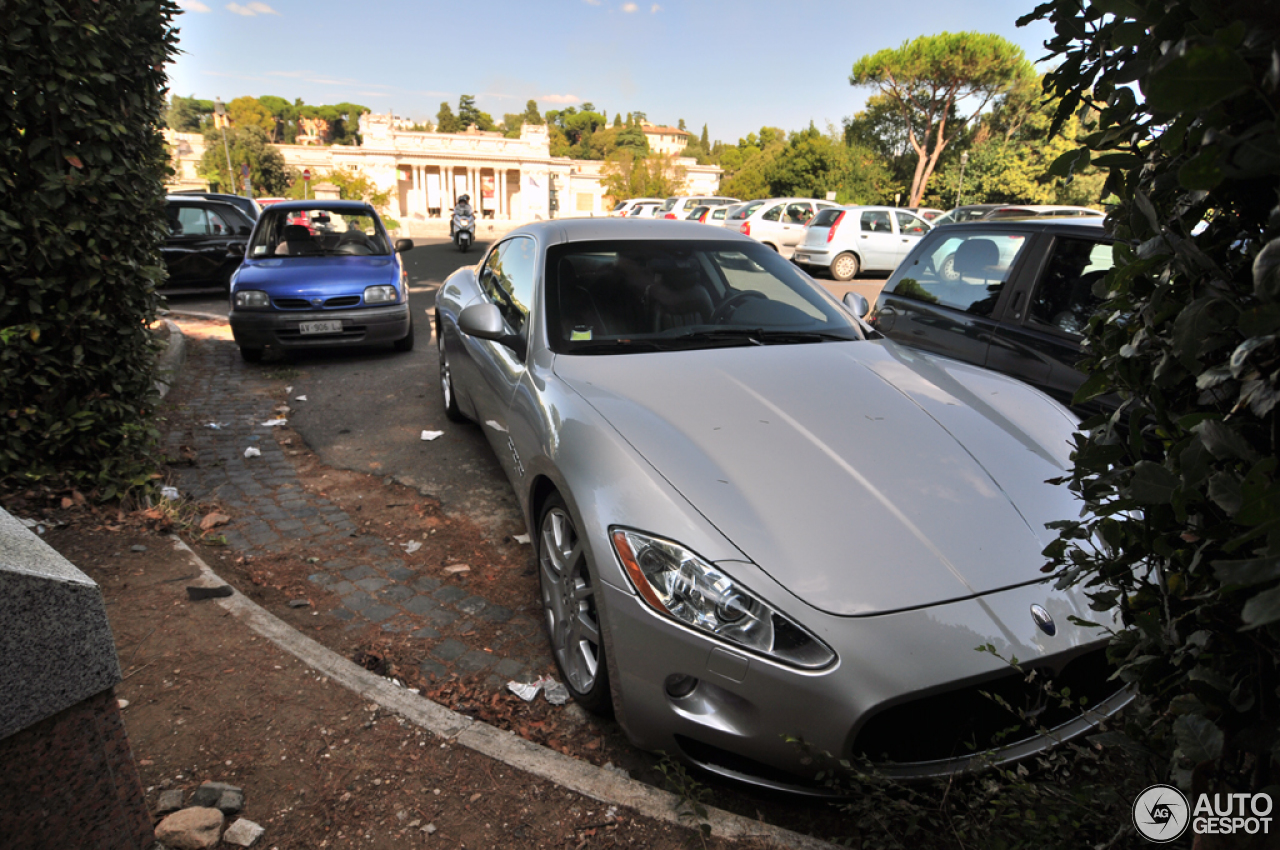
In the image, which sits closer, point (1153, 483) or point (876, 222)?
point (1153, 483)

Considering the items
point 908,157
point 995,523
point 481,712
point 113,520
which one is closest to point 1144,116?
point 995,523

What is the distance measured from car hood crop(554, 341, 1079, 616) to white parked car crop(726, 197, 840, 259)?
1607 centimetres

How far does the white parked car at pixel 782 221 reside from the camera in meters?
18.9

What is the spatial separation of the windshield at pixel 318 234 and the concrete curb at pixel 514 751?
21.7 feet

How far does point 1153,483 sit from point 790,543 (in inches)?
42.4

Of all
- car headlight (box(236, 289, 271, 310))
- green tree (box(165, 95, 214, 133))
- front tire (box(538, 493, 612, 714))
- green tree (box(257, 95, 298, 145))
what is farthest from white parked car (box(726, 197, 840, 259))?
green tree (box(257, 95, 298, 145))

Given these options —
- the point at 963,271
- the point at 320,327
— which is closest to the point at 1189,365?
the point at 963,271

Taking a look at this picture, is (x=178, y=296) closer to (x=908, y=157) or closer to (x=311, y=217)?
(x=311, y=217)

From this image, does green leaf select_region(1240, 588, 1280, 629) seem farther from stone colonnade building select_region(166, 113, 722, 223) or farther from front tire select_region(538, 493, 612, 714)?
stone colonnade building select_region(166, 113, 722, 223)

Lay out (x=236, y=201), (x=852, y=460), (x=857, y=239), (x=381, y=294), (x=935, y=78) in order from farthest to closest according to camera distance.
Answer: (x=935, y=78) < (x=857, y=239) < (x=236, y=201) < (x=381, y=294) < (x=852, y=460)

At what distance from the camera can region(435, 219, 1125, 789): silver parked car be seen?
6.45ft

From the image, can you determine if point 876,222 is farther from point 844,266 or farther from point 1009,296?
point 1009,296

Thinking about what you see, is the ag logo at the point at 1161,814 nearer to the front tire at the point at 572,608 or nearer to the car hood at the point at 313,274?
the front tire at the point at 572,608

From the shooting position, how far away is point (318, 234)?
877 centimetres
